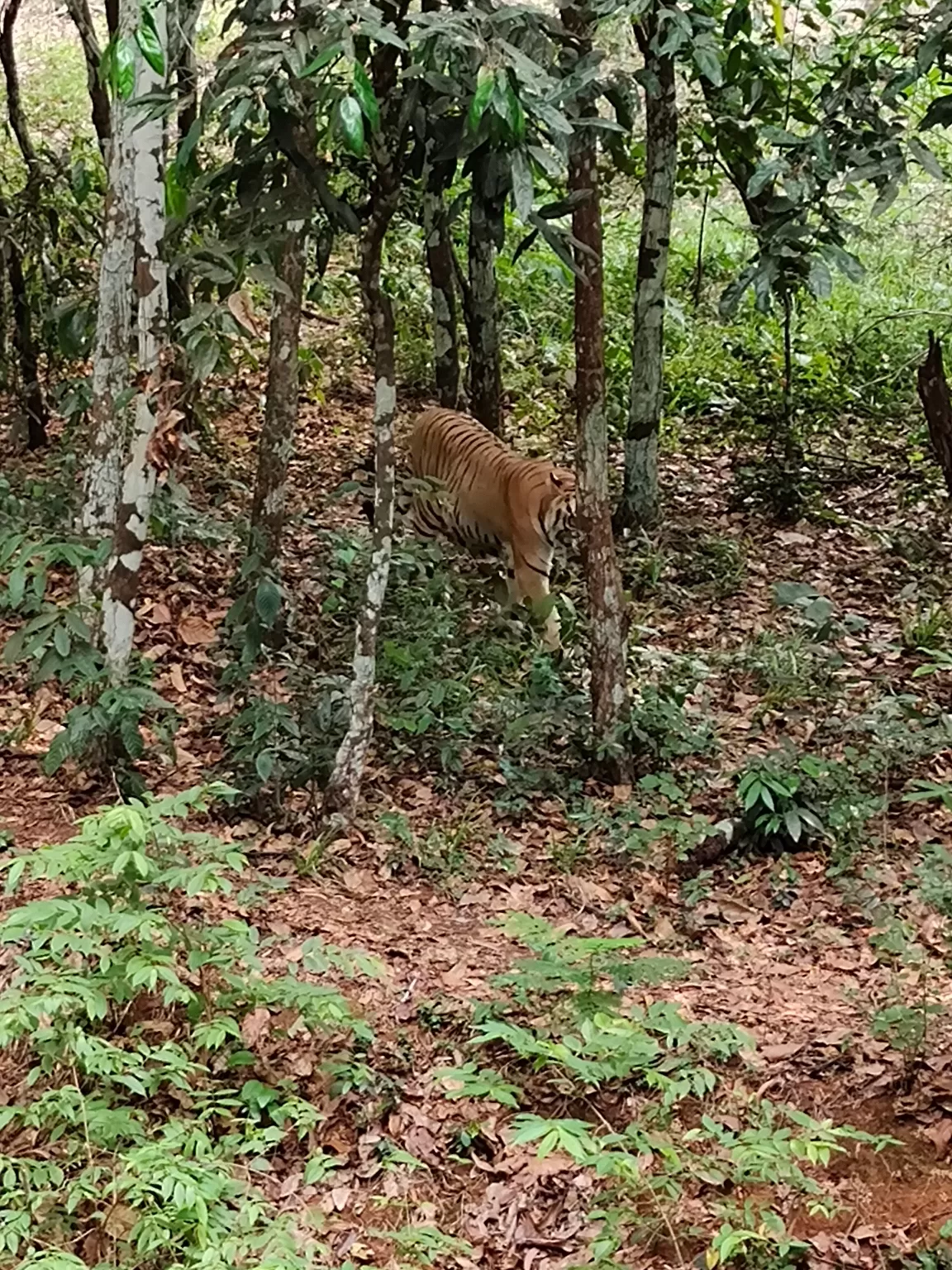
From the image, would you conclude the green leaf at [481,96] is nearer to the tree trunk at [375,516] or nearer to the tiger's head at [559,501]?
the tree trunk at [375,516]

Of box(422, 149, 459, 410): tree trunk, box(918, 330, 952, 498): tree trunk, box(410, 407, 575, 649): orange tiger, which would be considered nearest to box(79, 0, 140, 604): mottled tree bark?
box(410, 407, 575, 649): orange tiger

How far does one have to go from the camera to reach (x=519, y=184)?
11.3 feet

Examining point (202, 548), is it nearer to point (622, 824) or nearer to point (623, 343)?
point (622, 824)

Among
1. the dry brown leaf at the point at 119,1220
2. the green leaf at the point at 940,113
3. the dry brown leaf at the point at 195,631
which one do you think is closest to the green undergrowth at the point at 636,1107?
the dry brown leaf at the point at 119,1220

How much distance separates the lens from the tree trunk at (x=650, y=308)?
7.30 meters

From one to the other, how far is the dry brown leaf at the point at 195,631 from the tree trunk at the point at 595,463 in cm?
195

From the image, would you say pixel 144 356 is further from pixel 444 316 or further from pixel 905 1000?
pixel 444 316

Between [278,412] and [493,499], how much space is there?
5.35ft

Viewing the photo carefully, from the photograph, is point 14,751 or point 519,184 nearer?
point 519,184

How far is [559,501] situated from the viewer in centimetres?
680

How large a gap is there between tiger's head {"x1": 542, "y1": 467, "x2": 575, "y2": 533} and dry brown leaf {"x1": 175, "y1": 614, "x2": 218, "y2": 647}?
5.94 feet

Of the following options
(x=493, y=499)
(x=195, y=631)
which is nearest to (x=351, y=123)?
(x=195, y=631)

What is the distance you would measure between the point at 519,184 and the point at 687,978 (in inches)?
96.9

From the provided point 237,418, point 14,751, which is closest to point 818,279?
point 14,751
